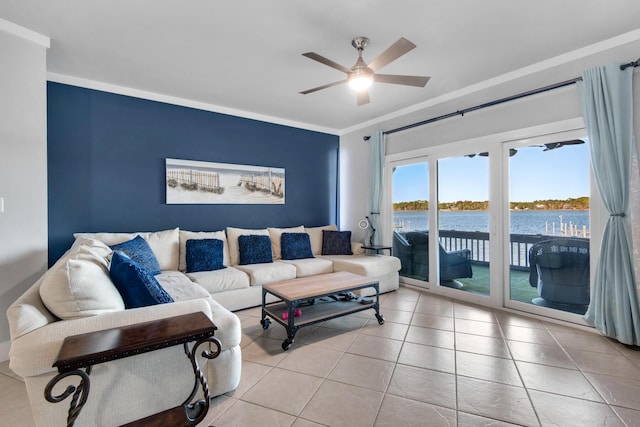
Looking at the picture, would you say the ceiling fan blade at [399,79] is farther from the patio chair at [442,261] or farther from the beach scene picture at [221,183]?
the beach scene picture at [221,183]

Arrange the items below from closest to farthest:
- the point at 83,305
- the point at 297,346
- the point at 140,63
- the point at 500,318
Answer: the point at 83,305 < the point at 297,346 < the point at 140,63 < the point at 500,318

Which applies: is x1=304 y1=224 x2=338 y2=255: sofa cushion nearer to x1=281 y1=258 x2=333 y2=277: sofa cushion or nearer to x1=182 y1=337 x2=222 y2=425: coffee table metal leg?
x1=281 y1=258 x2=333 y2=277: sofa cushion

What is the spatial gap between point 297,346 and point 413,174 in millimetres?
3046

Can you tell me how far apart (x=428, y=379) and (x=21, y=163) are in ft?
12.0

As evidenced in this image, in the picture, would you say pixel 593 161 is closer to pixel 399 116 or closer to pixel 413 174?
pixel 413 174

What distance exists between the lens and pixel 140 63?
3.02 m

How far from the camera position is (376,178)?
485 cm

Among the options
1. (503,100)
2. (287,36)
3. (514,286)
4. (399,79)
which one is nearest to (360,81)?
(399,79)

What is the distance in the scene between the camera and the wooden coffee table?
102 inches

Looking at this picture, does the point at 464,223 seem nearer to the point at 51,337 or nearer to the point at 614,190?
the point at 614,190

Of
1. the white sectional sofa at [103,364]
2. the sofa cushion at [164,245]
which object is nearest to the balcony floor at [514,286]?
the white sectional sofa at [103,364]

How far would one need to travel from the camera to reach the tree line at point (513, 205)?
9.66ft

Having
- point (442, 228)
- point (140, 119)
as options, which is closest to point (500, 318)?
point (442, 228)

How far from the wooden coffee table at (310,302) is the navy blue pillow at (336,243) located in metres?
1.41
